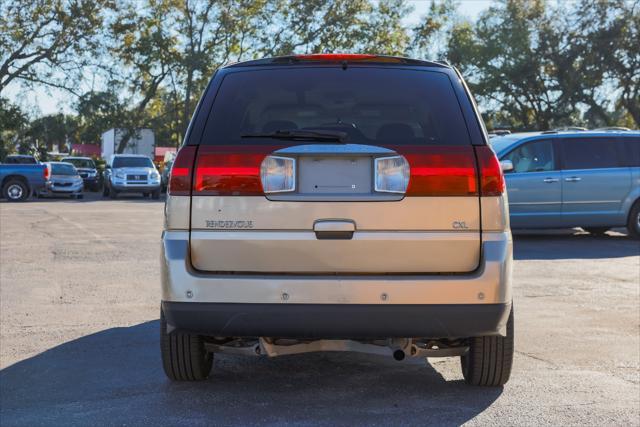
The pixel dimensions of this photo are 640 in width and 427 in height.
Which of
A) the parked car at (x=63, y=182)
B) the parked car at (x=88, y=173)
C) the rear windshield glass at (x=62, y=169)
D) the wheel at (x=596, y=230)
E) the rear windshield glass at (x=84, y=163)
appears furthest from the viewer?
the rear windshield glass at (x=84, y=163)

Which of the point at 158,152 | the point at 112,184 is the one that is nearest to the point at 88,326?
the point at 112,184

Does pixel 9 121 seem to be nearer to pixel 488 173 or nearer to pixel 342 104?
pixel 342 104

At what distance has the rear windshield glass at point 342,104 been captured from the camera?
14.6ft

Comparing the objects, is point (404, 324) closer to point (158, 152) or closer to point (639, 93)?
point (639, 93)

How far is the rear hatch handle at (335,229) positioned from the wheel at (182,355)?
111 cm

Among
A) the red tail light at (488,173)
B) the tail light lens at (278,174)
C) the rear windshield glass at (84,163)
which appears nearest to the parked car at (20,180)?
the rear windshield glass at (84,163)

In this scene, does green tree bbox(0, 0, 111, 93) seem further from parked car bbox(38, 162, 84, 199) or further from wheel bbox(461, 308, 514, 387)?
wheel bbox(461, 308, 514, 387)

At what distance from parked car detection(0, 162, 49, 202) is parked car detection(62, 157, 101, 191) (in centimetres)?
1167

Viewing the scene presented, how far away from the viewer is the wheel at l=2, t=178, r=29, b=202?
29406 millimetres

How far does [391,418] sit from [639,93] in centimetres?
4391

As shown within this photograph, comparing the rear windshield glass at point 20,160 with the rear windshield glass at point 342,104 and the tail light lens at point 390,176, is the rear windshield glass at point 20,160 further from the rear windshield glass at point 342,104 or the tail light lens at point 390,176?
the tail light lens at point 390,176

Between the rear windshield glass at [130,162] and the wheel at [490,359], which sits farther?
the rear windshield glass at [130,162]

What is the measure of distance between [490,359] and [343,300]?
1.17 meters

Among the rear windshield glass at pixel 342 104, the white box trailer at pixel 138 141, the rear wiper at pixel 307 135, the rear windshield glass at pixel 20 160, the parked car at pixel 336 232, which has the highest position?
the white box trailer at pixel 138 141
